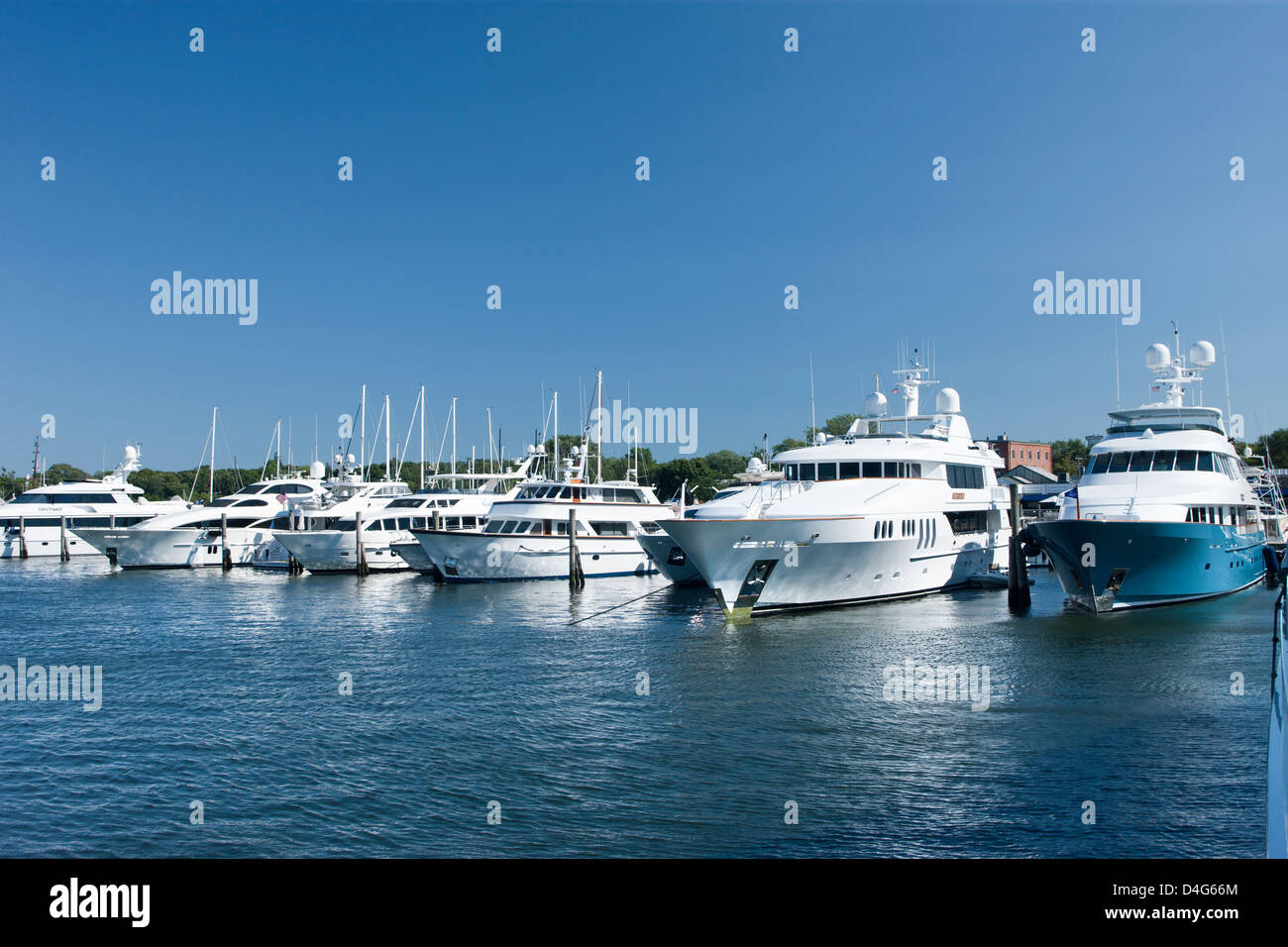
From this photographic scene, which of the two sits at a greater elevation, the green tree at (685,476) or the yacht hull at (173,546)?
the green tree at (685,476)

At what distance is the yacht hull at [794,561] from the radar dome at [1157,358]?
14.3 meters

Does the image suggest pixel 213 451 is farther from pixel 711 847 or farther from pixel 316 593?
pixel 711 847

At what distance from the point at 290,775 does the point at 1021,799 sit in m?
10.7

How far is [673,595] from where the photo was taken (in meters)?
38.8

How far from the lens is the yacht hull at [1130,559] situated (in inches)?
1105

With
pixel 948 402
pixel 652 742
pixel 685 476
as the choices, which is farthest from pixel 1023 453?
pixel 652 742

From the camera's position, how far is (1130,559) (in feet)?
93.2

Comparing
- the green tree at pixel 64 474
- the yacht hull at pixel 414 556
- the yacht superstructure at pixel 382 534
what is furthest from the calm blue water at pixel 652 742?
the green tree at pixel 64 474

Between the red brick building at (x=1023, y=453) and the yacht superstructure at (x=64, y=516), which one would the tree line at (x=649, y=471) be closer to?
the red brick building at (x=1023, y=453)

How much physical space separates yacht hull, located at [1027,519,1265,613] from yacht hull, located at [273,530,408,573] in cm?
3523

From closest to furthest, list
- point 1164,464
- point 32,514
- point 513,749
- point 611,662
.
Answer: point 513,749 < point 611,662 < point 1164,464 < point 32,514

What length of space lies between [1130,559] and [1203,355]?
14457mm

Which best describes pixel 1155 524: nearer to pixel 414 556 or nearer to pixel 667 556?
pixel 667 556
